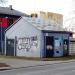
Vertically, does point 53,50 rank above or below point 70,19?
below

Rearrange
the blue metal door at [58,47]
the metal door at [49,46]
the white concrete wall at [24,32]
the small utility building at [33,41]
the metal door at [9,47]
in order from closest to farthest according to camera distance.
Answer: the small utility building at [33,41]
the white concrete wall at [24,32]
the metal door at [49,46]
the blue metal door at [58,47]
the metal door at [9,47]

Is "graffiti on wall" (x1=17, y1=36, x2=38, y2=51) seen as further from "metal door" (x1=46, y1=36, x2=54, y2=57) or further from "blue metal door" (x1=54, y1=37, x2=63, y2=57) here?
"blue metal door" (x1=54, y1=37, x2=63, y2=57)

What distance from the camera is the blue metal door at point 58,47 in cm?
4103

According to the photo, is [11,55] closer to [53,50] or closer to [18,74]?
[53,50]

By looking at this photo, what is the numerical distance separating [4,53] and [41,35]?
24.9 ft

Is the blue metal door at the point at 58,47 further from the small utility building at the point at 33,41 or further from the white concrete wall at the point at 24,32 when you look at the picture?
the white concrete wall at the point at 24,32

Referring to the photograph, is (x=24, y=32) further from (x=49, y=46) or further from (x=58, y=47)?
(x=58, y=47)

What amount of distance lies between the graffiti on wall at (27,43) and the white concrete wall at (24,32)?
1.23 ft

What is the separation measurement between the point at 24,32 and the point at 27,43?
144 cm

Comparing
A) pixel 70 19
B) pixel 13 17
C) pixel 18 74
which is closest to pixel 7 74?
pixel 18 74

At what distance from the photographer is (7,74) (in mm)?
20750

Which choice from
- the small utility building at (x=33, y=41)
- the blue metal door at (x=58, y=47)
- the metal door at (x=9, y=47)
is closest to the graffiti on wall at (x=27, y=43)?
the small utility building at (x=33, y=41)

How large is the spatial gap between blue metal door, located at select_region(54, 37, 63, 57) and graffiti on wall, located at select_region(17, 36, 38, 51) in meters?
2.49

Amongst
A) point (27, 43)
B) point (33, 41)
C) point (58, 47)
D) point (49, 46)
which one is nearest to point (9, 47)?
point (27, 43)
